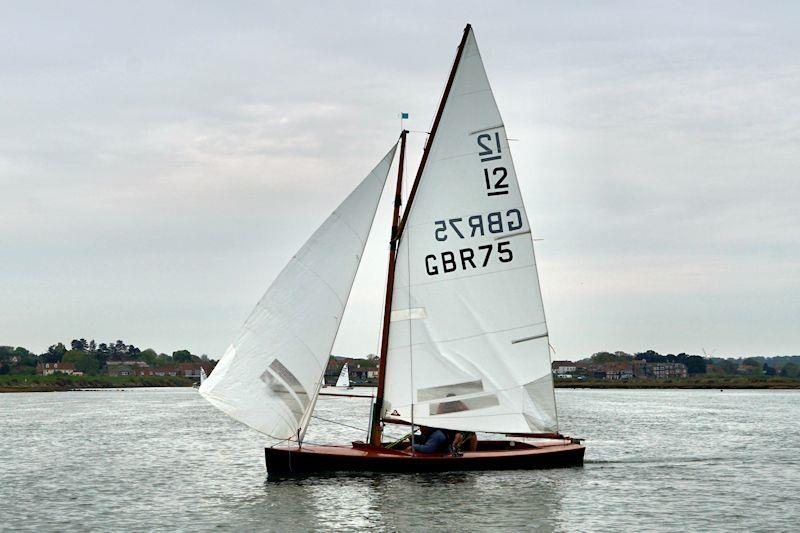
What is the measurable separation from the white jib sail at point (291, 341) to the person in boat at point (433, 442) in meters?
4.44

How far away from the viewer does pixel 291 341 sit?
34062mm

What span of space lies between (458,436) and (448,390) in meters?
1.98

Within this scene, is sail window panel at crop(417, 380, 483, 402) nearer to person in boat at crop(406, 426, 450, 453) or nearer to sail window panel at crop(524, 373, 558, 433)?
person in boat at crop(406, 426, 450, 453)

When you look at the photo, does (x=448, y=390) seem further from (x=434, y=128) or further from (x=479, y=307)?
(x=434, y=128)

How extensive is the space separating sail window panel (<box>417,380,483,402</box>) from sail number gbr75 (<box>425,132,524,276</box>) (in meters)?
4.23

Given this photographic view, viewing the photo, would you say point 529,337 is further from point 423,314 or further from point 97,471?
point 97,471

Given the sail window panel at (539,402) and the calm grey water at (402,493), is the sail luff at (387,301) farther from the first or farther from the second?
the sail window panel at (539,402)

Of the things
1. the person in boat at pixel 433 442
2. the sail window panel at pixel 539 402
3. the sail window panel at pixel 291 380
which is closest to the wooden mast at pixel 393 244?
the person in boat at pixel 433 442

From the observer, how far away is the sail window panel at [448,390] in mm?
36094

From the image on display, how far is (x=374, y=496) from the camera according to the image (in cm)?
3425

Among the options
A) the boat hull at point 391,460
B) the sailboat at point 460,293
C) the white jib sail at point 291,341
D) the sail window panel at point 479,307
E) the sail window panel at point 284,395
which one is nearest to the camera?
the white jib sail at point 291,341

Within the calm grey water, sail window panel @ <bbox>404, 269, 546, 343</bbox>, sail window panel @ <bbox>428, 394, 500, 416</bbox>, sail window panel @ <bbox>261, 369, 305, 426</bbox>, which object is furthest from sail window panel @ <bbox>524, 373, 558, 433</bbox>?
sail window panel @ <bbox>261, 369, 305, 426</bbox>

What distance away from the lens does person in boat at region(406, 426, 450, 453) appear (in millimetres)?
35812

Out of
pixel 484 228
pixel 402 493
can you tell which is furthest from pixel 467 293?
pixel 402 493
